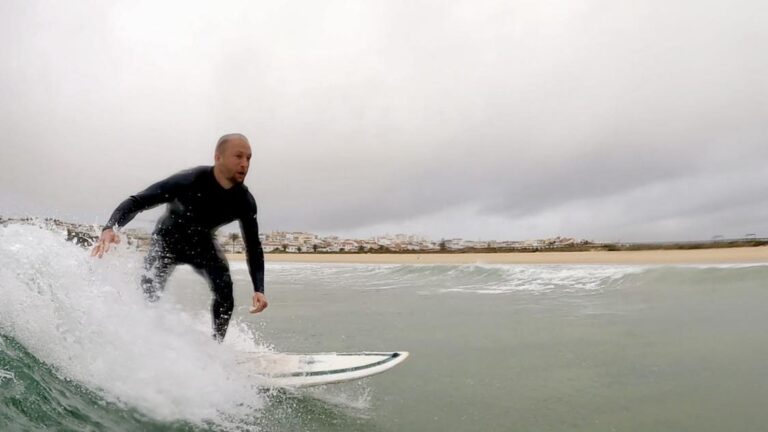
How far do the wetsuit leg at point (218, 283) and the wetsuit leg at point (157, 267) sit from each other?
201mm

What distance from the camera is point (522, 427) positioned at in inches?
124

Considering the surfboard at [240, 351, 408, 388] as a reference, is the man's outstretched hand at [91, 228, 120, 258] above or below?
above

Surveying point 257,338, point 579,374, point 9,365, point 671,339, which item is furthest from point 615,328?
point 9,365

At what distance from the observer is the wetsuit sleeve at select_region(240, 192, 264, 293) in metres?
3.91

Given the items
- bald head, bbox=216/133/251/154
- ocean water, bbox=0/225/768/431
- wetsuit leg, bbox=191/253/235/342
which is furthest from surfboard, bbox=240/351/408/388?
bald head, bbox=216/133/251/154

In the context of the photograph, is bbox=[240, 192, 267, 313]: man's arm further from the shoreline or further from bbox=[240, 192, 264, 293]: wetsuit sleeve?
the shoreline

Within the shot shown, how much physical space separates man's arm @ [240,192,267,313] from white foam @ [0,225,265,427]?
579 mm

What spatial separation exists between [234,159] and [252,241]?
0.74 m

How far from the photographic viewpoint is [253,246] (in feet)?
13.0

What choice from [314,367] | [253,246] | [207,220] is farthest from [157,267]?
[314,367]

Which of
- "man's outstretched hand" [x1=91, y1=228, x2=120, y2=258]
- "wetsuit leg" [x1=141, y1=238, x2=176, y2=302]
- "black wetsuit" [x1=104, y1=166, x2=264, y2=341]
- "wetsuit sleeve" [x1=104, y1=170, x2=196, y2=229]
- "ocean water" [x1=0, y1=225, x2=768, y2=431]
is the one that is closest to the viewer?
"ocean water" [x1=0, y1=225, x2=768, y2=431]

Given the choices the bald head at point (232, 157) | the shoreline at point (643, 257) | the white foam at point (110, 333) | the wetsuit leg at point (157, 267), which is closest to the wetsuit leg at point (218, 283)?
the wetsuit leg at point (157, 267)

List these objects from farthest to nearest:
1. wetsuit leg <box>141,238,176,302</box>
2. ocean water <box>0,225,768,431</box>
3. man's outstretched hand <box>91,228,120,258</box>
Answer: wetsuit leg <box>141,238,176,302</box> < man's outstretched hand <box>91,228,120,258</box> < ocean water <box>0,225,768,431</box>

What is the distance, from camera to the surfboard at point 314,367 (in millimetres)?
4016
